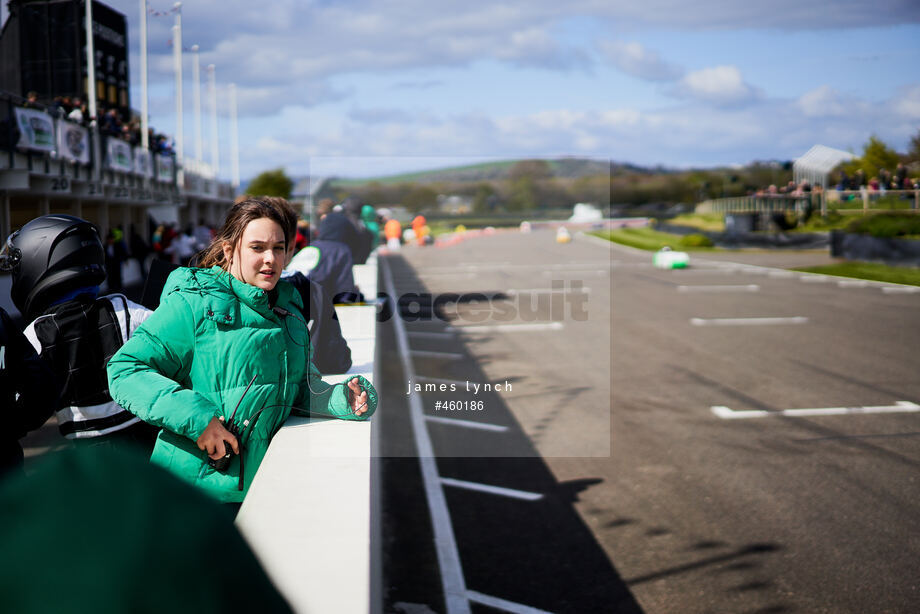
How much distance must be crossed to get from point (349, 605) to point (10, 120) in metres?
17.6

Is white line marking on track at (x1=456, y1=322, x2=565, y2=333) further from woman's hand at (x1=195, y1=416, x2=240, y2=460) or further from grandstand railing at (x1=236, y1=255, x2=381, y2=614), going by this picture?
woman's hand at (x1=195, y1=416, x2=240, y2=460)

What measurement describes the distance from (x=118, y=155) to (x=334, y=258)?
20980mm

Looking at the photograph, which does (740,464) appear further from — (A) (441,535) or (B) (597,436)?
(A) (441,535)

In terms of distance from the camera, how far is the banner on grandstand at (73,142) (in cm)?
1969

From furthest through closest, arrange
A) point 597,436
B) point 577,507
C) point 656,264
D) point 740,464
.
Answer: point 656,264 < point 597,436 < point 740,464 < point 577,507

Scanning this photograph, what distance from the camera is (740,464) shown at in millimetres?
7281

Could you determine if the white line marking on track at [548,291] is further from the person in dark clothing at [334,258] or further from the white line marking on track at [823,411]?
the person in dark clothing at [334,258]

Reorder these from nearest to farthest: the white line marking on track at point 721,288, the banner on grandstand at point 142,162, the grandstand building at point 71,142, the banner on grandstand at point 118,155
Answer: the grandstand building at point 71,142 → the white line marking on track at point 721,288 → the banner on grandstand at point 118,155 → the banner on grandstand at point 142,162

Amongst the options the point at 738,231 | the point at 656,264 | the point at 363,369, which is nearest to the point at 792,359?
the point at 363,369

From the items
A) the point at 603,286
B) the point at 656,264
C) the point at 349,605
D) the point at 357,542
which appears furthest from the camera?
the point at 656,264

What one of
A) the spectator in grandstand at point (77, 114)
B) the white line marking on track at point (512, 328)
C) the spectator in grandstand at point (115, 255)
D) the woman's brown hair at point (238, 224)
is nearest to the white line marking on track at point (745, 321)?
the white line marking on track at point (512, 328)

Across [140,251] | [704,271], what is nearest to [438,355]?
[140,251]

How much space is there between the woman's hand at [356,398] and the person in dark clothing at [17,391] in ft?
4.38

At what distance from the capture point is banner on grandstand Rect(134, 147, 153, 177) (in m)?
28.2
